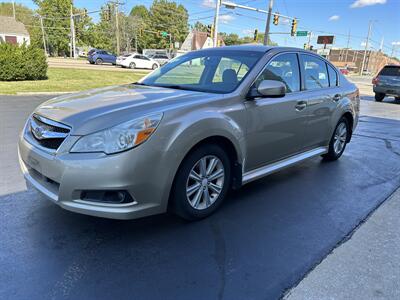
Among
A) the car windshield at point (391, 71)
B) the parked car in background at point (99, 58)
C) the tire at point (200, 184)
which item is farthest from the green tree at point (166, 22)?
the tire at point (200, 184)

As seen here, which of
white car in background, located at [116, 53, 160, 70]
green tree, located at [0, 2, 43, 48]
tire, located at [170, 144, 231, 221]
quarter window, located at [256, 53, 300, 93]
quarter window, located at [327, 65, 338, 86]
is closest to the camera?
tire, located at [170, 144, 231, 221]

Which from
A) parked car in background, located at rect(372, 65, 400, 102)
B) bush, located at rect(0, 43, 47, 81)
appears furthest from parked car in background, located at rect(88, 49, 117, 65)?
parked car in background, located at rect(372, 65, 400, 102)

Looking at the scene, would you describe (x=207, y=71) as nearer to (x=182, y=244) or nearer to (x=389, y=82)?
(x=182, y=244)

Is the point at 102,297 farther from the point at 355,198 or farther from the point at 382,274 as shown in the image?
the point at 355,198

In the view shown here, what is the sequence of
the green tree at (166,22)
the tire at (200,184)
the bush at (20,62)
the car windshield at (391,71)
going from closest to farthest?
1. the tire at (200,184)
2. the bush at (20,62)
3. the car windshield at (391,71)
4. the green tree at (166,22)

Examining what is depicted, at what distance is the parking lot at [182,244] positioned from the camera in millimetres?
2398

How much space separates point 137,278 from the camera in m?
2.47

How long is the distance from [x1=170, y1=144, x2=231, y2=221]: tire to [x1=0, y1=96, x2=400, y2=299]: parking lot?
158mm

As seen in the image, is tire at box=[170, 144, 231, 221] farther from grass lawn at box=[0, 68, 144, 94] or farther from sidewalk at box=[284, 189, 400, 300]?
grass lawn at box=[0, 68, 144, 94]

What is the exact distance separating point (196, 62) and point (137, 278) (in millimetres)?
2855

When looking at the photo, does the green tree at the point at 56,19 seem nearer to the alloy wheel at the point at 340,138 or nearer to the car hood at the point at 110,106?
the alloy wheel at the point at 340,138

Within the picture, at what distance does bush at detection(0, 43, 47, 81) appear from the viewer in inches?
580

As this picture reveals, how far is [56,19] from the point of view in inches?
2781

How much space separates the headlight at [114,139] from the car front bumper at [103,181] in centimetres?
5
